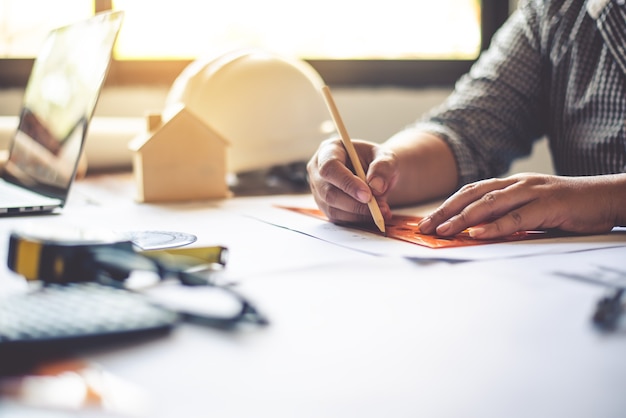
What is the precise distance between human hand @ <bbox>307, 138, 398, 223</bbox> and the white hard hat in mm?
351

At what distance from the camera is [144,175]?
37.2 inches

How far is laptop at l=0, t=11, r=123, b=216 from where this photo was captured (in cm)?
85

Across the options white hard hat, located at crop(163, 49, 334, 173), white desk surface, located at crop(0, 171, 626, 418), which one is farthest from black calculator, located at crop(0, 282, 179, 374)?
white hard hat, located at crop(163, 49, 334, 173)

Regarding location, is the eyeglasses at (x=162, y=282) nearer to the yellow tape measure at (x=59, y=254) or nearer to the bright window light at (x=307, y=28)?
the yellow tape measure at (x=59, y=254)

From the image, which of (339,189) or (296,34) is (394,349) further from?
(296,34)

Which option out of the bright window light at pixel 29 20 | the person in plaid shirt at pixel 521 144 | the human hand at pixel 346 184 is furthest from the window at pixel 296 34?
the human hand at pixel 346 184

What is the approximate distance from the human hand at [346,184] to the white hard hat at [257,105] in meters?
0.35

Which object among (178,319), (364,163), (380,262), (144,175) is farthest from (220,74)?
(178,319)

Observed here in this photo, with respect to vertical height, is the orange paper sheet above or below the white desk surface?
below

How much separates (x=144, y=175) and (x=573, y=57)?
62 cm

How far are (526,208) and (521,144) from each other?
0.49 meters

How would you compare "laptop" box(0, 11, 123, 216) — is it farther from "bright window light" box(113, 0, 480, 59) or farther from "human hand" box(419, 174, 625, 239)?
"bright window light" box(113, 0, 480, 59)

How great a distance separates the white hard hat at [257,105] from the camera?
110 centimetres

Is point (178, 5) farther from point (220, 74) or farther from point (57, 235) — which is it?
point (57, 235)
